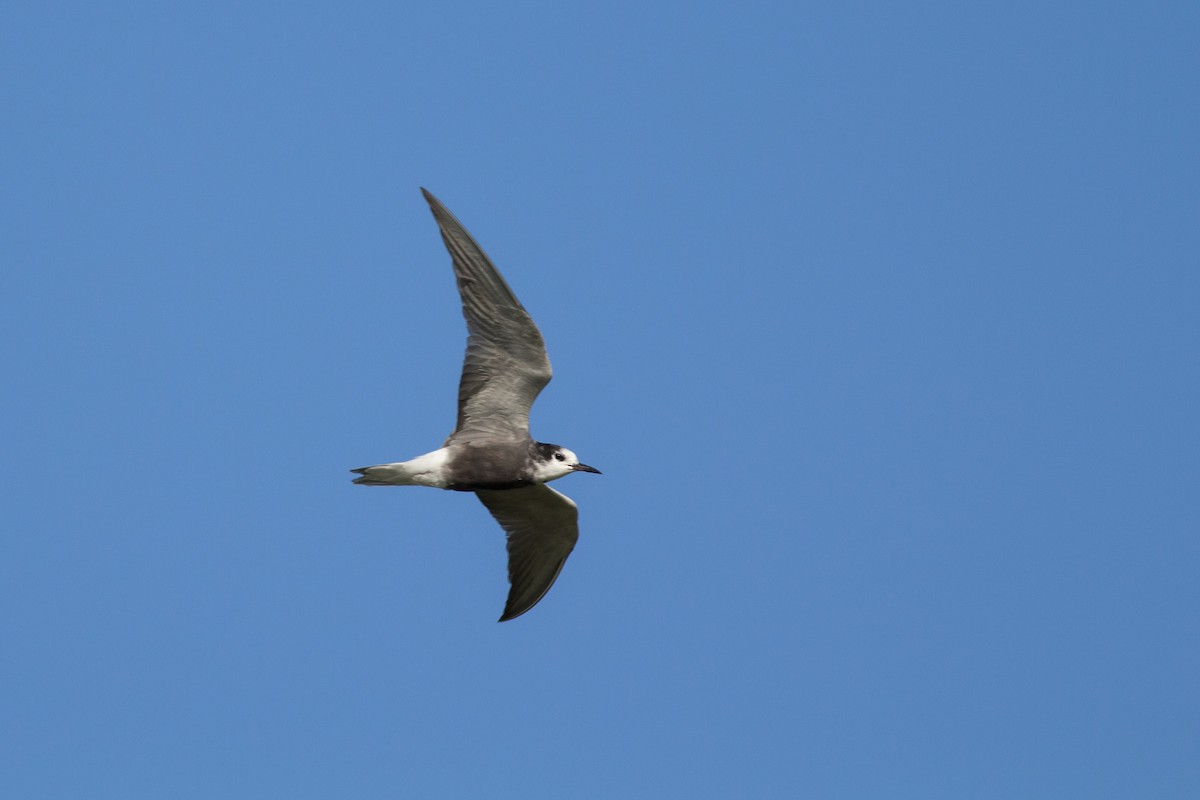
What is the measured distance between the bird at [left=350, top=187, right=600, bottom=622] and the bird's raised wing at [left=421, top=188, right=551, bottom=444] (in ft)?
0.04

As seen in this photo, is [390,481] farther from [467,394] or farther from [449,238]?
[449,238]

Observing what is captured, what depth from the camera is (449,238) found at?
1812 centimetres

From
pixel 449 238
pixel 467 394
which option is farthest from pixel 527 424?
pixel 449 238

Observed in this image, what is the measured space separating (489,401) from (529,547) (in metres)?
2.46

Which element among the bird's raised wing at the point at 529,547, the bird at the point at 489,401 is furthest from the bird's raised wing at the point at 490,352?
the bird's raised wing at the point at 529,547

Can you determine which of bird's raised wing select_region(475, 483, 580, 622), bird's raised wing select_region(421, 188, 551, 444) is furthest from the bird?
bird's raised wing select_region(475, 483, 580, 622)

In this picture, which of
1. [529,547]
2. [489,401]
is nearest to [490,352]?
[489,401]

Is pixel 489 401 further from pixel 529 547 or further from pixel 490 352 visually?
pixel 529 547

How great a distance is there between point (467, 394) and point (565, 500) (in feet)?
6.60

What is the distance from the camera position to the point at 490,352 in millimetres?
18547

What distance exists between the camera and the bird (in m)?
18.1

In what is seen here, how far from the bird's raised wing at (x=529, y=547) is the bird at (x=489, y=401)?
2.29 ft

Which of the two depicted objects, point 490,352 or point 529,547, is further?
point 529,547

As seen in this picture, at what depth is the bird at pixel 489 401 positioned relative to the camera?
59.5 ft
